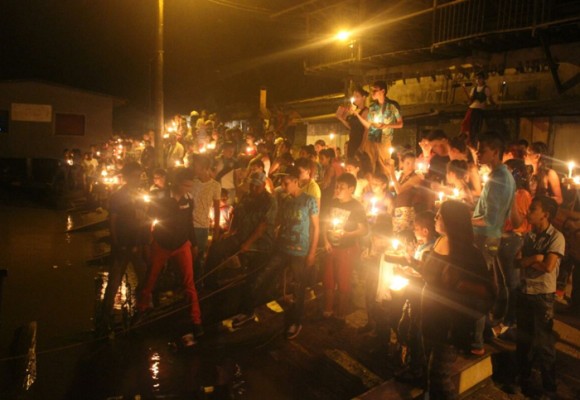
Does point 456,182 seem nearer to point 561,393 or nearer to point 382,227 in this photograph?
point 382,227

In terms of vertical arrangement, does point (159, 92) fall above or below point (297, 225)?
above

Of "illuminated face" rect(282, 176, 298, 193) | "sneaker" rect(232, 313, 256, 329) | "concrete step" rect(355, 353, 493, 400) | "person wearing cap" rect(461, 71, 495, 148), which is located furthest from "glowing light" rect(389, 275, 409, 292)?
"person wearing cap" rect(461, 71, 495, 148)

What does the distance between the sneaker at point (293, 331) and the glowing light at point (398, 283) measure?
1.72 m

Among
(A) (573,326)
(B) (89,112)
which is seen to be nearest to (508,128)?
(A) (573,326)

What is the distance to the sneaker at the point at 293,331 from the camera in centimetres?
669

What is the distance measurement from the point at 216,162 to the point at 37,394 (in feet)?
23.1

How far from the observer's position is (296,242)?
6648 mm

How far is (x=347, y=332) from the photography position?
6707 millimetres

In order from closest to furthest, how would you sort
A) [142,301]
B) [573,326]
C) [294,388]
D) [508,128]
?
1. [294,388]
2. [573,326]
3. [142,301]
4. [508,128]

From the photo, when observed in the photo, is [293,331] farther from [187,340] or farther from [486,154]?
[486,154]

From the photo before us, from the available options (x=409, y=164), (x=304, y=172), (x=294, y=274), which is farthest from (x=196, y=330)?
(x=409, y=164)

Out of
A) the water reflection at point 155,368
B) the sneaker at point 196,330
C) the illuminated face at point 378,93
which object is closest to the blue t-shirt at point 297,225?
the sneaker at point 196,330

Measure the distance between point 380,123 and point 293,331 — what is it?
14.0 ft

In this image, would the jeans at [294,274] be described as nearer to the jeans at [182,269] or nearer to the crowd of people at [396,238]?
the crowd of people at [396,238]
